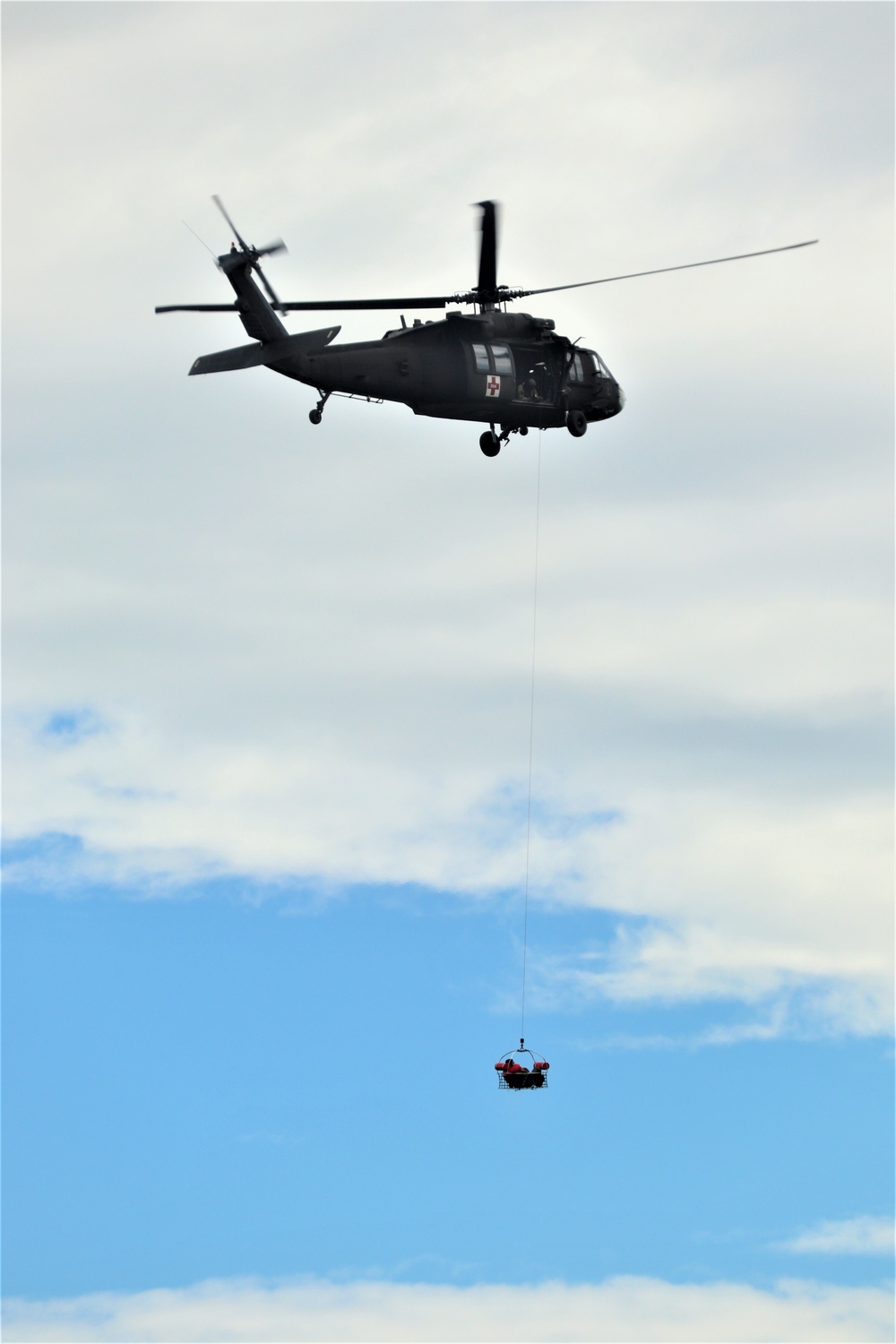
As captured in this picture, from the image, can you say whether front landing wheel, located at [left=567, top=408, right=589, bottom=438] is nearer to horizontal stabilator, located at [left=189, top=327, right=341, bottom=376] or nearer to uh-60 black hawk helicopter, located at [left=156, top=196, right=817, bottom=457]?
uh-60 black hawk helicopter, located at [left=156, top=196, right=817, bottom=457]

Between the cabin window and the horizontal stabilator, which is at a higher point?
the cabin window

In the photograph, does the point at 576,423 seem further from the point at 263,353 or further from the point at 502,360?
the point at 263,353

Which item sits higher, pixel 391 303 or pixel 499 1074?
pixel 391 303

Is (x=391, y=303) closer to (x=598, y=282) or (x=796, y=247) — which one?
(x=598, y=282)

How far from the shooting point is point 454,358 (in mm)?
65688

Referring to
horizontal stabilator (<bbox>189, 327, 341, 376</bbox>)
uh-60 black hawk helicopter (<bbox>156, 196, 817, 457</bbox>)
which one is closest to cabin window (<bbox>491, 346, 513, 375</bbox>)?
uh-60 black hawk helicopter (<bbox>156, 196, 817, 457</bbox>)

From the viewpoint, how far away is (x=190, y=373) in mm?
60312

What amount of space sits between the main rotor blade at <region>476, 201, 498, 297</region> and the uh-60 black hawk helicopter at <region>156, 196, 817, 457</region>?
0.03 meters

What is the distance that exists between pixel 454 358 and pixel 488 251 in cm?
337

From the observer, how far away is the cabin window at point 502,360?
66.8 metres

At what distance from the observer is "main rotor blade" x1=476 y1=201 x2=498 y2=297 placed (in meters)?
63.2

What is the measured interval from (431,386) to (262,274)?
697 cm

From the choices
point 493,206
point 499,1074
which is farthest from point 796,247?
point 499,1074

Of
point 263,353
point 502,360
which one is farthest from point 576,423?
point 263,353
